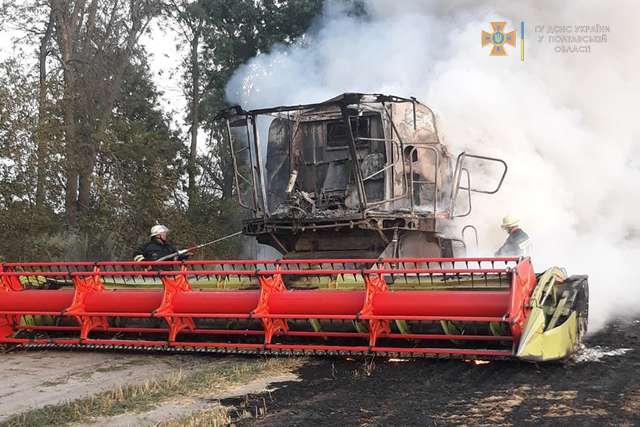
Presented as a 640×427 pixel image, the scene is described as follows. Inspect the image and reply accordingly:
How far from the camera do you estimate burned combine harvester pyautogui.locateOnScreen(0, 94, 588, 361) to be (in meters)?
6.19

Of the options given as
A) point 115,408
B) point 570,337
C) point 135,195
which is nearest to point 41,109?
point 135,195

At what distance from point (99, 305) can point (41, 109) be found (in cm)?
767

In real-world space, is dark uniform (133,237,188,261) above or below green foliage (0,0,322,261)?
below

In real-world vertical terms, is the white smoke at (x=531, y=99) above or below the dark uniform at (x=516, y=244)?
above

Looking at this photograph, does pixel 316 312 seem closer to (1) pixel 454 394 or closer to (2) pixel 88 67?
(1) pixel 454 394

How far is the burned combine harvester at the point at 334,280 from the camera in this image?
6.19 metres

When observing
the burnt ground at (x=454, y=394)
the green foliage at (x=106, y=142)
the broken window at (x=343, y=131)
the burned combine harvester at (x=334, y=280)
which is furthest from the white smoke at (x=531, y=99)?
the burnt ground at (x=454, y=394)

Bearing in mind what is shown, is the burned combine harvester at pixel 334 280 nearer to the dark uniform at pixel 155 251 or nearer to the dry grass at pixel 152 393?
the dry grass at pixel 152 393

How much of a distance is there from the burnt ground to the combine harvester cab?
0.59 ft

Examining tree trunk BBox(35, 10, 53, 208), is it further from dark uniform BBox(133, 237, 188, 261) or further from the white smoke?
dark uniform BBox(133, 237, 188, 261)

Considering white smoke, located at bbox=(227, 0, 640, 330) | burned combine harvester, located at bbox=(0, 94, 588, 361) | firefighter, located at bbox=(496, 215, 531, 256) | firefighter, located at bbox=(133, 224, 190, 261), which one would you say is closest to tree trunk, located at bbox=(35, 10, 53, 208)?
white smoke, located at bbox=(227, 0, 640, 330)

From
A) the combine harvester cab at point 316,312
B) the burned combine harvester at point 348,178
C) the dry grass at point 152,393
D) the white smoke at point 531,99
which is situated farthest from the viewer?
the white smoke at point 531,99

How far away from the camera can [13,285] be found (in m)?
8.08

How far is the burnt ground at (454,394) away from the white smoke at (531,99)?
4629 millimetres
